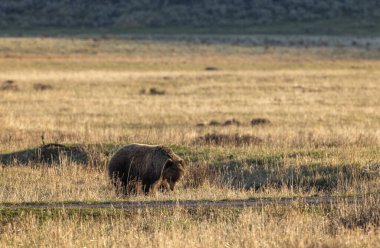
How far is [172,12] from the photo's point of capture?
4486 inches

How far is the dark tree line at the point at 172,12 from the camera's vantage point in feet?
366

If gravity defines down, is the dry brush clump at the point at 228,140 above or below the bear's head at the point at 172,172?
below

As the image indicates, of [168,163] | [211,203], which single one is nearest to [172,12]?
[168,163]

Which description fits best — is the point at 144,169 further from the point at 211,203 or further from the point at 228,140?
the point at 228,140

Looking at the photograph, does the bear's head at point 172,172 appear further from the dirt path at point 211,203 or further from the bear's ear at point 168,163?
the dirt path at point 211,203

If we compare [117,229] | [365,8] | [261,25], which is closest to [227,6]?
[261,25]

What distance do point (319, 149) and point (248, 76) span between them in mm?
30327

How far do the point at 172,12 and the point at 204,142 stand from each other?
92482 millimetres

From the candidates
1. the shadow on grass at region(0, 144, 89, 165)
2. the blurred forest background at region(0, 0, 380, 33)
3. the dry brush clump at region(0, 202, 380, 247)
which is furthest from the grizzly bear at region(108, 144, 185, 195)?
the blurred forest background at region(0, 0, 380, 33)

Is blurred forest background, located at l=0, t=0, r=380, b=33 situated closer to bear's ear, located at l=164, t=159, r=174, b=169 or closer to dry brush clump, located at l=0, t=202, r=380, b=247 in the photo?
bear's ear, located at l=164, t=159, r=174, b=169

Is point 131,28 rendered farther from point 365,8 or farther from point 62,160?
point 62,160

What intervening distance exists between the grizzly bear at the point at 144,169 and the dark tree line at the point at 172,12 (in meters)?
95.5

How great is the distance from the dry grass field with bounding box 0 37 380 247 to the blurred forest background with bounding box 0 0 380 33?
47.6 meters

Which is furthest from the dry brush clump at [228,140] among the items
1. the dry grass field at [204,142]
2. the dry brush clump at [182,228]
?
the dry brush clump at [182,228]
